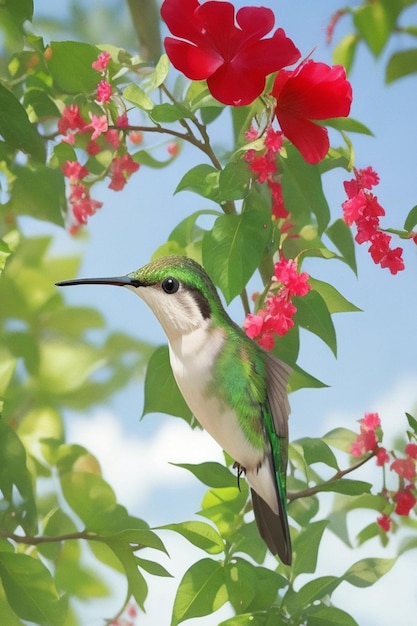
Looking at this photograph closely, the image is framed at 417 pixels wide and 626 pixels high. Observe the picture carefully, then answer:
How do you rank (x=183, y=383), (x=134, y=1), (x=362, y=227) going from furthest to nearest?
(x=134, y=1)
(x=362, y=227)
(x=183, y=383)

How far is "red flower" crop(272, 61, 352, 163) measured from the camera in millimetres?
845

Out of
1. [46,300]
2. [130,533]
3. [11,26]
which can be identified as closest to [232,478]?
[130,533]

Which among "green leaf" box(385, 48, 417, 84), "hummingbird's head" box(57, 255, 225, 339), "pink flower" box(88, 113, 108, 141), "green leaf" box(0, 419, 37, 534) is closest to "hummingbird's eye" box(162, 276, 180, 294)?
"hummingbird's head" box(57, 255, 225, 339)

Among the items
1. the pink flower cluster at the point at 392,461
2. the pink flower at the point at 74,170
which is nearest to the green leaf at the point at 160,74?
the pink flower at the point at 74,170

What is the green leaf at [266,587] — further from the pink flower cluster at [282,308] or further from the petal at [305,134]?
the petal at [305,134]

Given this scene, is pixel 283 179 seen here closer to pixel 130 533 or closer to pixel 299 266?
pixel 299 266

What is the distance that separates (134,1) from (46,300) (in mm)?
379

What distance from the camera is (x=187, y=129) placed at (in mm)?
1019

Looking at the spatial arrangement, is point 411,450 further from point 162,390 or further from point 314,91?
point 314,91

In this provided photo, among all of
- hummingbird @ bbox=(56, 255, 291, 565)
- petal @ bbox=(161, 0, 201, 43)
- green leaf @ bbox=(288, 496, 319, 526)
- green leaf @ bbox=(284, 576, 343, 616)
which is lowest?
green leaf @ bbox=(284, 576, 343, 616)

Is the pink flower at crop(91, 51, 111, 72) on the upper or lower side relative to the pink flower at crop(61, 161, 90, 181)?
upper

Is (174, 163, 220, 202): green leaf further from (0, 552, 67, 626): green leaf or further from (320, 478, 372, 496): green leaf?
(0, 552, 67, 626): green leaf

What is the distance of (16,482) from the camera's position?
1114mm

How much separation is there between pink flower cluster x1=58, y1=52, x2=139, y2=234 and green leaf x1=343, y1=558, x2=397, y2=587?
47cm
